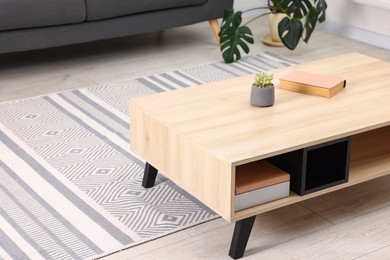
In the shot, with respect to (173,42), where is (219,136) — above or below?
above

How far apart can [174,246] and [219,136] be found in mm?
397

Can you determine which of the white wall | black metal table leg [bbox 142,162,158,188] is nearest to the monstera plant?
the white wall

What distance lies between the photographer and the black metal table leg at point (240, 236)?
2.39m

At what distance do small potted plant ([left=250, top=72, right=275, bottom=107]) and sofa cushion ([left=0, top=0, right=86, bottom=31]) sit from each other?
167cm

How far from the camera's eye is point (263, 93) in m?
2.62

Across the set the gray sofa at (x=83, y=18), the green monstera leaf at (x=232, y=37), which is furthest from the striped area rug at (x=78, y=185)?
the green monstera leaf at (x=232, y=37)

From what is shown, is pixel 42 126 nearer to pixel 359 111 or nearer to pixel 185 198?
pixel 185 198

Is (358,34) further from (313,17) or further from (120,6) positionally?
(120,6)

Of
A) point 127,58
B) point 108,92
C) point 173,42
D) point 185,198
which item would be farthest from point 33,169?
point 173,42

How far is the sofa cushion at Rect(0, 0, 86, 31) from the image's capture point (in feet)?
12.6

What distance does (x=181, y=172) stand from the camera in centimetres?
252

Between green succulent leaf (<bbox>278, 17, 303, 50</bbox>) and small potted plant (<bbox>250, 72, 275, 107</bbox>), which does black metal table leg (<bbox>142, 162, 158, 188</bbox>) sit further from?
green succulent leaf (<bbox>278, 17, 303, 50</bbox>)

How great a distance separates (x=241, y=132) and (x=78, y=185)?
0.78 metres

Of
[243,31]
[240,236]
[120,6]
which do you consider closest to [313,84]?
[240,236]
